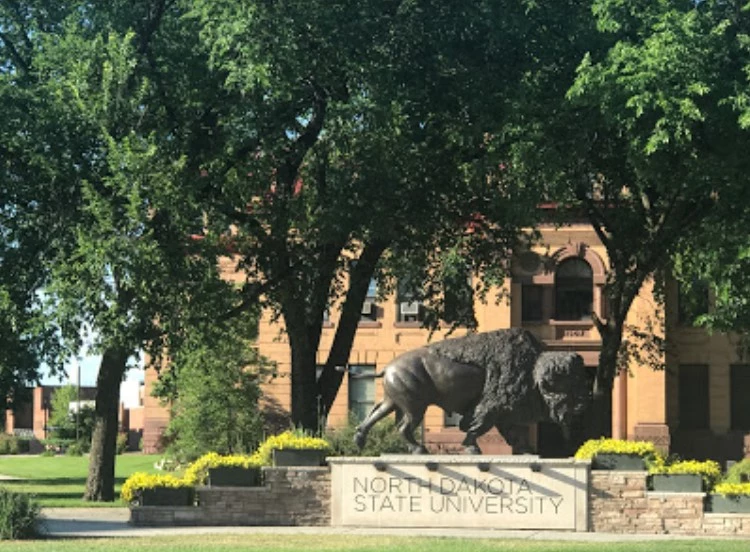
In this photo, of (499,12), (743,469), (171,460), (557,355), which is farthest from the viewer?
(171,460)

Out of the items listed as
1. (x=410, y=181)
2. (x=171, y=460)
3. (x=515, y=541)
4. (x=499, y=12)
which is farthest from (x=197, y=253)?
(x=171, y=460)

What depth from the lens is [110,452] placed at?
2873 cm

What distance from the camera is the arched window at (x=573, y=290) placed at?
Result: 53312mm

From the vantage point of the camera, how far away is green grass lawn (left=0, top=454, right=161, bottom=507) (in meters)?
29.1

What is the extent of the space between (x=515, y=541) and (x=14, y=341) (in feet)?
44.6

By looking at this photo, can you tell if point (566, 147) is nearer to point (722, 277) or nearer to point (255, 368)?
point (722, 277)

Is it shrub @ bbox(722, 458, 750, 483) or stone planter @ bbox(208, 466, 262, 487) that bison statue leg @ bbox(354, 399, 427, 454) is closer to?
stone planter @ bbox(208, 466, 262, 487)

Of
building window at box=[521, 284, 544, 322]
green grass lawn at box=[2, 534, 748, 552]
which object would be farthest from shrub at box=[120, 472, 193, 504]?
building window at box=[521, 284, 544, 322]

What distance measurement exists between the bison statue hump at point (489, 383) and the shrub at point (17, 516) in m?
6.21

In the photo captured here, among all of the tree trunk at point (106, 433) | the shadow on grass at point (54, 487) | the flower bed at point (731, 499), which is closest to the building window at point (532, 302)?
the shadow on grass at point (54, 487)

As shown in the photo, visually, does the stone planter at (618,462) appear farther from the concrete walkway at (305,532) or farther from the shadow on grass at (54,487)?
the shadow on grass at (54,487)

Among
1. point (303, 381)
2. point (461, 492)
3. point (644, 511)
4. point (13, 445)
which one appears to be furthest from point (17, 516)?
point (13, 445)

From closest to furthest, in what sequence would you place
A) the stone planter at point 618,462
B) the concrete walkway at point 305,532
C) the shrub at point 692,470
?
the concrete walkway at point 305,532
the shrub at point 692,470
the stone planter at point 618,462

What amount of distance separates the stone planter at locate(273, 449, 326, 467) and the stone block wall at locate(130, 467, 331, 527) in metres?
0.15
